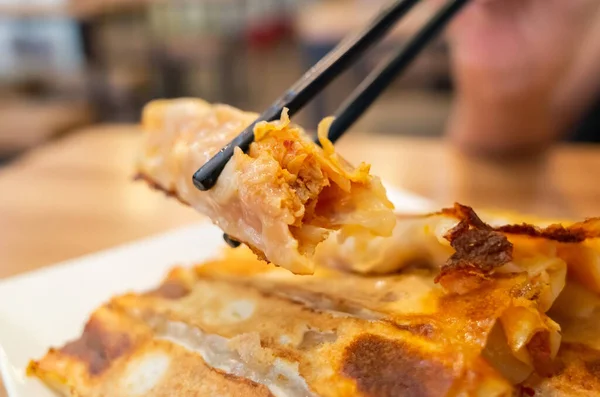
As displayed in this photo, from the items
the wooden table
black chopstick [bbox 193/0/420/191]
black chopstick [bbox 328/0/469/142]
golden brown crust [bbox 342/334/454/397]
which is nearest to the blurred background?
the wooden table

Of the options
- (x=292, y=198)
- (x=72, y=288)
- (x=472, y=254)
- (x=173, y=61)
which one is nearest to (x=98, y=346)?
(x=72, y=288)

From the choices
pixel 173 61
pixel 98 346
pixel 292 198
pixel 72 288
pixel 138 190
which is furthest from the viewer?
pixel 173 61

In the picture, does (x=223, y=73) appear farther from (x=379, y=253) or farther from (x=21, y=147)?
(x=379, y=253)

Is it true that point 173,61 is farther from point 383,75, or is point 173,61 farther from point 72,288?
point 383,75

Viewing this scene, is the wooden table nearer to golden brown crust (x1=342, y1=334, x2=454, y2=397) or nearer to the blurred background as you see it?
golden brown crust (x1=342, y1=334, x2=454, y2=397)

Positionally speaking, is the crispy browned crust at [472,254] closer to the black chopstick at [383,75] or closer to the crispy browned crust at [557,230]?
the crispy browned crust at [557,230]
